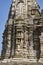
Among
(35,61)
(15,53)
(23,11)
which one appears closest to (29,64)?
(35,61)

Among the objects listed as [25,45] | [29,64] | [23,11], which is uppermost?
[23,11]

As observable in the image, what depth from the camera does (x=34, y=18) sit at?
22.5m

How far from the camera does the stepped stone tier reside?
821 inches

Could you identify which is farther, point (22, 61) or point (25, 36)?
point (25, 36)

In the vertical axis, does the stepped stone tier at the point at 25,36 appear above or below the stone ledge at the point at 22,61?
above

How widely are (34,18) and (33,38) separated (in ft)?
7.02

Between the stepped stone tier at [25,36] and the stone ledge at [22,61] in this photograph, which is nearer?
the stone ledge at [22,61]

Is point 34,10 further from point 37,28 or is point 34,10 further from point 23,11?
point 37,28

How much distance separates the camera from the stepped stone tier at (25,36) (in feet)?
68.4

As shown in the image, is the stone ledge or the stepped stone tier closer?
the stone ledge

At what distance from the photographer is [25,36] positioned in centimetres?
2208

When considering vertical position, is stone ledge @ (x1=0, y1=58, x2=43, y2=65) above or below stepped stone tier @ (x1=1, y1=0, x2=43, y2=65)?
below

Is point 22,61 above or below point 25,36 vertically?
below

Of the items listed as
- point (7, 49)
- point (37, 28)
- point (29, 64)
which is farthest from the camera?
point (7, 49)
